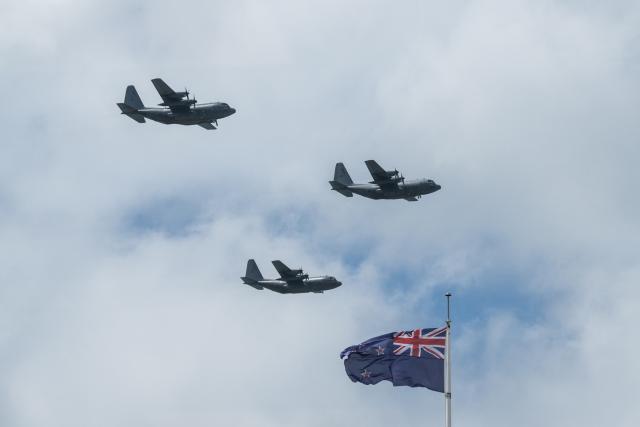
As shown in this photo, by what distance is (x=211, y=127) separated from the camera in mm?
140500

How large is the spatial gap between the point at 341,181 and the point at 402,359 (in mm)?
63140

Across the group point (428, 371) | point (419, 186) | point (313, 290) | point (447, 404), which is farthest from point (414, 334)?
point (313, 290)

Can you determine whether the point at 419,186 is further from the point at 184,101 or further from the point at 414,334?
the point at 414,334

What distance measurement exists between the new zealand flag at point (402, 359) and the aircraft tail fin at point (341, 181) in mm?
58323

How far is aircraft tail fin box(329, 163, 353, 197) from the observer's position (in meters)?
144

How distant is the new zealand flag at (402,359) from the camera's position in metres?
83.1

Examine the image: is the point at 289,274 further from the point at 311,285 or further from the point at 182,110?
the point at 182,110

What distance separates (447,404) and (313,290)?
242 feet

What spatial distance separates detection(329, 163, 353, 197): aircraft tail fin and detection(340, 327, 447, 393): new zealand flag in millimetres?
58323

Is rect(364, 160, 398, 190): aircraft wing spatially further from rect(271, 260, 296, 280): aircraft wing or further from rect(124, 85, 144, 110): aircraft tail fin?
rect(124, 85, 144, 110): aircraft tail fin

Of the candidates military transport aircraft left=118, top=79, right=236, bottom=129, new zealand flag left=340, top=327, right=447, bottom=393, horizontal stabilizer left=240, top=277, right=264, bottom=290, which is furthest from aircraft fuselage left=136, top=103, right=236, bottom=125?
new zealand flag left=340, top=327, right=447, bottom=393

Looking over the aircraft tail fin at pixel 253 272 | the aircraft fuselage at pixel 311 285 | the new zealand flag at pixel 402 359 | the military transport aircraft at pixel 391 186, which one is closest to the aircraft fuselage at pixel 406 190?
the military transport aircraft at pixel 391 186

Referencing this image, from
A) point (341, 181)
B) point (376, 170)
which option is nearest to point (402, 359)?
point (376, 170)

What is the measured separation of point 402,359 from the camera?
277 ft
